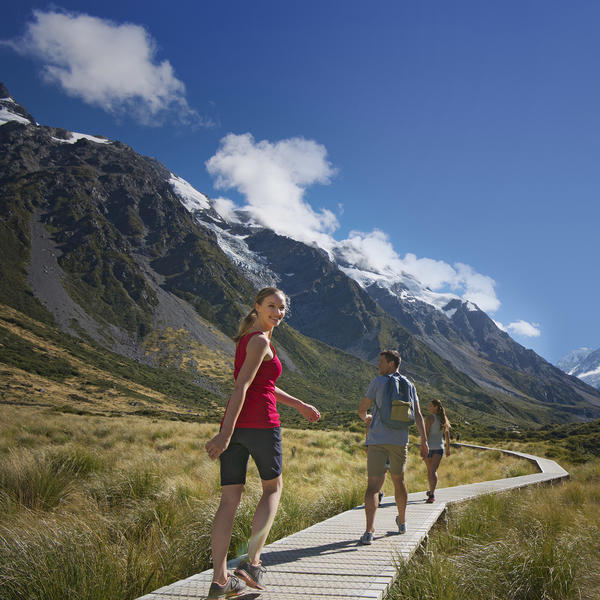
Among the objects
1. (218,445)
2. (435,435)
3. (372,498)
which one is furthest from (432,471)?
(218,445)

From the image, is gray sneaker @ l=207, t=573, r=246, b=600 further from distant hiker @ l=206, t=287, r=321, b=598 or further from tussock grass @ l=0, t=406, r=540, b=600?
tussock grass @ l=0, t=406, r=540, b=600

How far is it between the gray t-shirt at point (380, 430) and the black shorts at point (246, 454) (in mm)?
2026

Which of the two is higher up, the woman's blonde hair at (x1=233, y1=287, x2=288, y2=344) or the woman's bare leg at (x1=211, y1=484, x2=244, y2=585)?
the woman's blonde hair at (x1=233, y1=287, x2=288, y2=344)

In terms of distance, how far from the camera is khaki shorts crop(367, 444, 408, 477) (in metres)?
4.72

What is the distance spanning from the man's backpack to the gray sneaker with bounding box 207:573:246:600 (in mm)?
2481

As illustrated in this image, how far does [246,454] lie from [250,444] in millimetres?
114

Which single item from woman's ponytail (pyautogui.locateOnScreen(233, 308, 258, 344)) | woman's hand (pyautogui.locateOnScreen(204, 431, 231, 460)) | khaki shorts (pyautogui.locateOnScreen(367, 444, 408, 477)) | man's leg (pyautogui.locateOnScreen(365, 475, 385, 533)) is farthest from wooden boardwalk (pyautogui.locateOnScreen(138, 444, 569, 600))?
woman's ponytail (pyautogui.locateOnScreen(233, 308, 258, 344))

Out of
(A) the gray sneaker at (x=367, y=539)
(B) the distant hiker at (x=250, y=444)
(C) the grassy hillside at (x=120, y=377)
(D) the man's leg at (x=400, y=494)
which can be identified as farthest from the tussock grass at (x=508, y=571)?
(C) the grassy hillside at (x=120, y=377)

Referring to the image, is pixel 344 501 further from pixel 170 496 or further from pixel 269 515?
pixel 269 515

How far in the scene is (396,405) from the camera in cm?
475

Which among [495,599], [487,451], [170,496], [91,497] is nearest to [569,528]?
[495,599]

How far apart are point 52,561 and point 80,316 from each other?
16212 cm

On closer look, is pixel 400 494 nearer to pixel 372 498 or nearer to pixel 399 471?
pixel 399 471

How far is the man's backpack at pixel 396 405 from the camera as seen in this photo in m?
4.72
